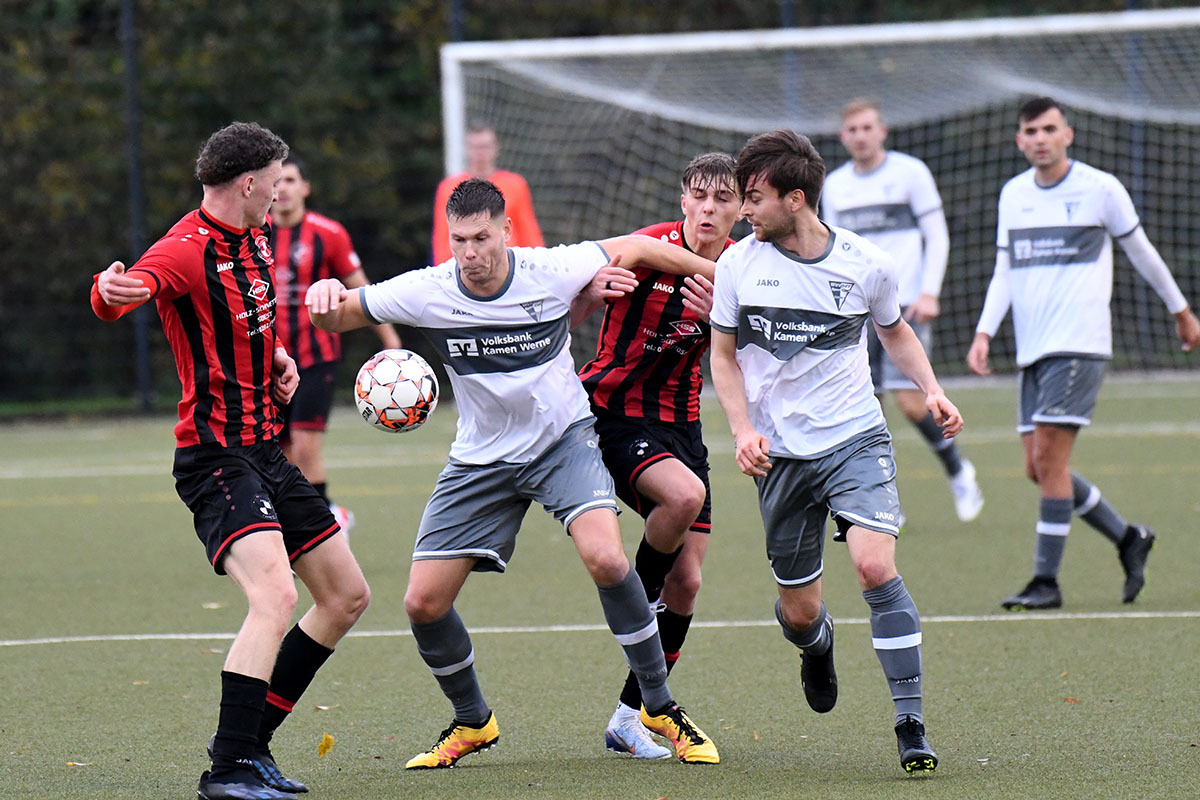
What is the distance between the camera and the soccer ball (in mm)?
4773

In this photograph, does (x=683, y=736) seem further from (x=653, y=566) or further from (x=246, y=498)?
(x=246, y=498)

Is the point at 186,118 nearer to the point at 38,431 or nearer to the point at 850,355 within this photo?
the point at 38,431

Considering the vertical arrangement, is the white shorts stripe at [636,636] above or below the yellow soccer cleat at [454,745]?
above

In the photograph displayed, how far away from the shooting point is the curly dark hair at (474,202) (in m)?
4.55

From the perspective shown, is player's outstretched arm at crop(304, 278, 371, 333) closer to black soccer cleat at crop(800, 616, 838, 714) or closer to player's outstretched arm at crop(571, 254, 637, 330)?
player's outstretched arm at crop(571, 254, 637, 330)

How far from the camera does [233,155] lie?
14.4 ft

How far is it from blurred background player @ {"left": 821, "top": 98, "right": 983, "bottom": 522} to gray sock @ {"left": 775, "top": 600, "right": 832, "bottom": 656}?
431cm

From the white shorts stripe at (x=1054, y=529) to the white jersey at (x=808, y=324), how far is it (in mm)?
2449

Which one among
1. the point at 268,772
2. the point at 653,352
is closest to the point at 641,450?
the point at 653,352

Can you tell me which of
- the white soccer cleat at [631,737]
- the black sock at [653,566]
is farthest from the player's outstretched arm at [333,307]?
the white soccer cleat at [631,737]

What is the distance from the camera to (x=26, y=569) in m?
8.29

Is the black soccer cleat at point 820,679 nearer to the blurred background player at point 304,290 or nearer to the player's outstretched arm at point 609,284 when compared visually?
the player's outstretched arm at point 609,284

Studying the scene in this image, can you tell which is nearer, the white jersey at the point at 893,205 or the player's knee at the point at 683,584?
the player's knee at the point at 683,584

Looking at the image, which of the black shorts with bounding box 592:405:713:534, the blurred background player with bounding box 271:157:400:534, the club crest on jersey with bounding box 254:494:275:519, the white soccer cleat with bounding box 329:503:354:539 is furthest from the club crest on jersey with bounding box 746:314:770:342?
the blurred background player with bounding box 271:157:400:534
